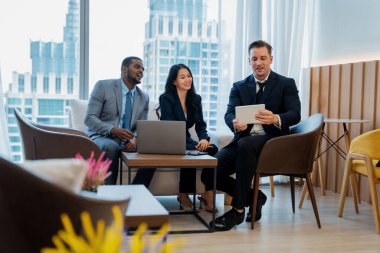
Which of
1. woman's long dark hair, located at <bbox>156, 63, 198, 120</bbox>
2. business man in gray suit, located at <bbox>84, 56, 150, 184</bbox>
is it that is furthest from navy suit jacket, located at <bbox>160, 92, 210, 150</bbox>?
business man in gray suit, located at <bbox>84, 56, 150, 184</bbox>

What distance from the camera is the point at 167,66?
15.9ft

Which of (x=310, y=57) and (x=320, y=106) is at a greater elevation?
(x=310, y=57)

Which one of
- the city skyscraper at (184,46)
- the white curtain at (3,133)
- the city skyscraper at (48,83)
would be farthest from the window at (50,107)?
the city skyscraper at (184,46)

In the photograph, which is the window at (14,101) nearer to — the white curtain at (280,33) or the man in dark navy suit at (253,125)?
the man in dark navy suit at (253,125)

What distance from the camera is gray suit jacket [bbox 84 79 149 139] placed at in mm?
3635

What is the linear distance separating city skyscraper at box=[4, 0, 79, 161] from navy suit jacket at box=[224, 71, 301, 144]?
186 centimetres

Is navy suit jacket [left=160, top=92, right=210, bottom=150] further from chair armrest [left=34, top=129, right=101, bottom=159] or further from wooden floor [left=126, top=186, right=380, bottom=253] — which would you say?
chair armrest [left=34, top=129, right=101, bottom=159]

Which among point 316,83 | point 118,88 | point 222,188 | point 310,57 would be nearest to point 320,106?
point 316,83

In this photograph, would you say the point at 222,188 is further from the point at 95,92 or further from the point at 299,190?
the point at 299,190

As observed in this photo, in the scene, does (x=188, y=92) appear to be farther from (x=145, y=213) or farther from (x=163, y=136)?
(x=145, y=213)

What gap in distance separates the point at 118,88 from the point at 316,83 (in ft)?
7.69

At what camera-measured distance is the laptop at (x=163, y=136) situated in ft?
10.5

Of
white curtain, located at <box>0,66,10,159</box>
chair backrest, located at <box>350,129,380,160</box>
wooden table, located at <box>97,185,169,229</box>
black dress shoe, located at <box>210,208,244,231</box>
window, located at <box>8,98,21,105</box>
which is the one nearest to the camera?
wooden table, located at <box>97,185,169,229</box>

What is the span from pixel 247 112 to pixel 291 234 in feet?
3.01
